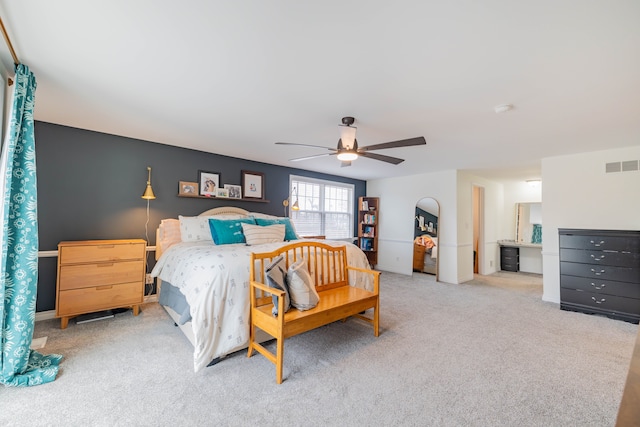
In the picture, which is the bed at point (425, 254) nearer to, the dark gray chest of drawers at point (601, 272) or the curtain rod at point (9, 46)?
the dark gray chest of drawers at point (601, 272)

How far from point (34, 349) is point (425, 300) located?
14.8 feet

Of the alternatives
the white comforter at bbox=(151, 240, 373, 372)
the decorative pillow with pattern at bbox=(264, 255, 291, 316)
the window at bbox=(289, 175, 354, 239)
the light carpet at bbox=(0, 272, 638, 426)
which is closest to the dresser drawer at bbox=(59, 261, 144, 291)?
the light carpet at bbox=(0, 272, 638, 426)

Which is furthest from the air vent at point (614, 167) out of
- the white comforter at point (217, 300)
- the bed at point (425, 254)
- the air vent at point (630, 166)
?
the white comforter at point (217, 300)

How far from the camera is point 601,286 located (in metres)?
3.62

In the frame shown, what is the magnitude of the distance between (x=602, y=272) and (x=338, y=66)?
14.3 ft

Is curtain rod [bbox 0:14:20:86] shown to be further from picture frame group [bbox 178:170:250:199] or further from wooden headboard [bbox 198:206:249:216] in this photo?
wooden headboard [bbox 198:206:249:216]

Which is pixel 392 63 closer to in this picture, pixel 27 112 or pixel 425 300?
pixel 27 112

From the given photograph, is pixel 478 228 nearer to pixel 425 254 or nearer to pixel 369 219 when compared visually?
pixel 425 254

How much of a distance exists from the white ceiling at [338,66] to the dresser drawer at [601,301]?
2.03 meters

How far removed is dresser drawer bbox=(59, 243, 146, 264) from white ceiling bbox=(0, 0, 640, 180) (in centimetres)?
145

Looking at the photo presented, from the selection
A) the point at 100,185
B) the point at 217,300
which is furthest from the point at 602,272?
the point at 100,185

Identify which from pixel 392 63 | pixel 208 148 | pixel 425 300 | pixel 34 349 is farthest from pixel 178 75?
pixel 425 300

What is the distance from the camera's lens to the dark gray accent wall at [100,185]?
3.26 m

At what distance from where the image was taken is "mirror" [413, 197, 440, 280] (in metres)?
5.83
